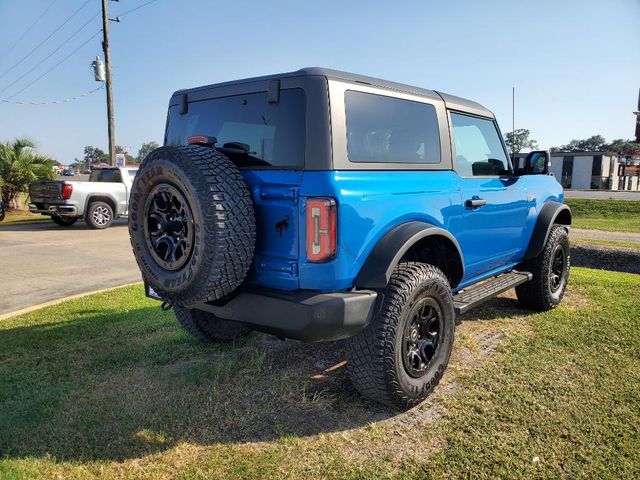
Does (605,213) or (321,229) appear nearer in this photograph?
(321,229)

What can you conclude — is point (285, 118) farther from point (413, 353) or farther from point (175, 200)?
point (413, 353)

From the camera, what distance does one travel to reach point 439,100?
11.9ft

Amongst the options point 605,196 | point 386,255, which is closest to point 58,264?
point 386,255

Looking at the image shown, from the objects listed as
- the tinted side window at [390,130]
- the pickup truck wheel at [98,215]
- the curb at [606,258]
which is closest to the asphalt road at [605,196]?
the curb at [606,258]

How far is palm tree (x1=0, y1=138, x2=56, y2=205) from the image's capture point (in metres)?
15.9

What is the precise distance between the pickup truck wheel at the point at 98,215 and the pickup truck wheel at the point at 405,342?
12.0m

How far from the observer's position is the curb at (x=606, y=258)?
7.60m

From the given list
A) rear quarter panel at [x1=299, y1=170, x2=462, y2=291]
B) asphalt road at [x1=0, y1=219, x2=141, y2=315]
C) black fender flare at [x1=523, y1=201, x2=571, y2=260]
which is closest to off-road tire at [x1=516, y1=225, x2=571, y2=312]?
black fender flare at [x1=523, y1=201, x2=571, y2=260]

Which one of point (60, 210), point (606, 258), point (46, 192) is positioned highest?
point (46, 192)

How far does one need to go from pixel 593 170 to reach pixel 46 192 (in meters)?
53.5

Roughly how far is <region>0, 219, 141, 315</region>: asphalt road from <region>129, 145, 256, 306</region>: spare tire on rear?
3.54 meters

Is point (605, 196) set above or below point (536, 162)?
below

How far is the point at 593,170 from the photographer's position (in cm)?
5106

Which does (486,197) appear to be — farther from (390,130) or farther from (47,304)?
(47,304)
